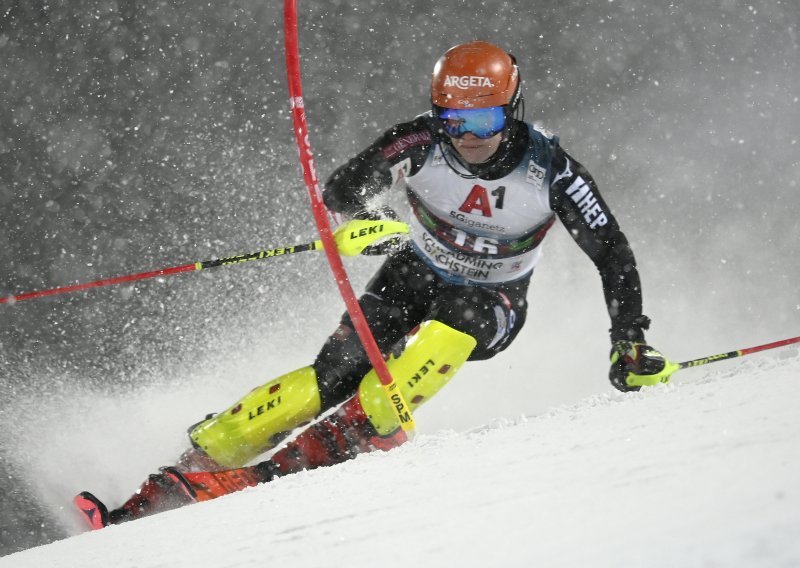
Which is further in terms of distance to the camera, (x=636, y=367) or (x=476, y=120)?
(x=476, y=120)

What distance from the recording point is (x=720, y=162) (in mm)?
7180

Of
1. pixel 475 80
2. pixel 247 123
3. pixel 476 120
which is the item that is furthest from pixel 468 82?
pixel 247 123

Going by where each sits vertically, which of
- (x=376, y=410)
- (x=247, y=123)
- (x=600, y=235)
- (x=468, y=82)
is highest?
(x=247, y=123)

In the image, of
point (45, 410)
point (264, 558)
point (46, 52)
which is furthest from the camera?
point (46, 52)

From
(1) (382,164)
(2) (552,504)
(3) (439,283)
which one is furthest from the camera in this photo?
(3) (439,283)

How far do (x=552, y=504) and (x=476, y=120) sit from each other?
78.6 inches

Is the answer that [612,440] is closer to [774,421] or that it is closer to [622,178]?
[774,421]

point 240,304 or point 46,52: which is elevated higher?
point 46,52

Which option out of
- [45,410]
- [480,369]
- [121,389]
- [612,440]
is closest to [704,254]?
[480,369]

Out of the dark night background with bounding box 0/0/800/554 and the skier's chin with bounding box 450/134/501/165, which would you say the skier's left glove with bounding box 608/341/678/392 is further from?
the dark night background with bounding box 0/0/800/554

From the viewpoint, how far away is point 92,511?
8.43 ft

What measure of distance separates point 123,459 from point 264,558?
4183 millimetres

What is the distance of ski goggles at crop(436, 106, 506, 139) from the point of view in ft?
9.41

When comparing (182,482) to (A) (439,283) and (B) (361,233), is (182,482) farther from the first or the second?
(A) (439,283)
